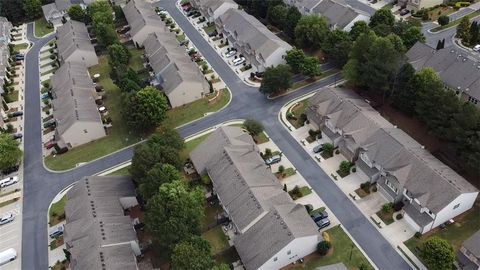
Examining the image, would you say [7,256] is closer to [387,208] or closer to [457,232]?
[387,208]

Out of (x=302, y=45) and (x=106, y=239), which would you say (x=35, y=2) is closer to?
(x=302, y=45)

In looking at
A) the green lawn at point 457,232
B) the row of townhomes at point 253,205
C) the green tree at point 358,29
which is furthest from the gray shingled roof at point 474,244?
the green tree at point 358,29

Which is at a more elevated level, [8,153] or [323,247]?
[8,153]

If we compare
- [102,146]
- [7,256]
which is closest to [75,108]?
[102,146]

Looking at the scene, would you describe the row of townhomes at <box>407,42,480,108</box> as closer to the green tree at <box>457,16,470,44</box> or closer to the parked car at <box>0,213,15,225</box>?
the green tree at <box>457,16,470,44</box>

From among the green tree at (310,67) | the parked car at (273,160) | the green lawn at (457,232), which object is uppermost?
the green tree at (310,67)

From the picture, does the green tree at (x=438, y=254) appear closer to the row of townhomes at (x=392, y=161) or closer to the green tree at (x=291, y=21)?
the row of townhomes at (x=392, y=161)

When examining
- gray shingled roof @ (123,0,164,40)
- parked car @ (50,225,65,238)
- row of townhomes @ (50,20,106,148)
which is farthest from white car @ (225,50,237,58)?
parked car @ (50,225,65,238)
